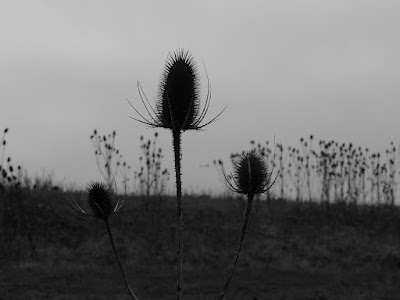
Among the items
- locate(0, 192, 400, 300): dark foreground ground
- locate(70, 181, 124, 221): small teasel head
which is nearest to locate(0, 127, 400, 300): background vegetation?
locate(0, 192, 400, 300): dark foreground ground

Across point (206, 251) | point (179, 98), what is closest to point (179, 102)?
point (179, 98)

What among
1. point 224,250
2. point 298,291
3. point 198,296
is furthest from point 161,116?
point 224,250

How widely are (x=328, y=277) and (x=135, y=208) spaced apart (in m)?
10.6

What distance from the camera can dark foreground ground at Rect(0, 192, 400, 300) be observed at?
15875 millimetres

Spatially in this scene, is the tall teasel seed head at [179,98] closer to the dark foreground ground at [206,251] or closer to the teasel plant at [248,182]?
the teasel plant at [248,182]

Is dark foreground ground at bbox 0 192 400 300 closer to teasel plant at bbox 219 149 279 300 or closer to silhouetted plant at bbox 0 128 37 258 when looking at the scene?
silhouetted plant at bbox 0 128 37 258

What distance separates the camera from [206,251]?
872 inches

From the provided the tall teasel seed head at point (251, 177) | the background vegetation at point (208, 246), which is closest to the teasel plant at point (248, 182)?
the tall teasel seed head at point (251, 177)

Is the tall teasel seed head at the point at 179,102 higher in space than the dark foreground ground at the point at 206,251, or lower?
higher

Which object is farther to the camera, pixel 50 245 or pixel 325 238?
pixel 325 238

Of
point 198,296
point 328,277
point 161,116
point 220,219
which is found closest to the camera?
point 161,116

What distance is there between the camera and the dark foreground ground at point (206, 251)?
15.9 meters

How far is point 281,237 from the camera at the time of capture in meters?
24.6

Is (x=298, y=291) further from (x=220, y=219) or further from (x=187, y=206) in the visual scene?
(x=187, y=206)
